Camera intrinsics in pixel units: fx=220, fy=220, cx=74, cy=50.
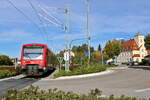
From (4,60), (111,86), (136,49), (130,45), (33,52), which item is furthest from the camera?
(130,45)

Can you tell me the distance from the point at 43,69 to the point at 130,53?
302 feet

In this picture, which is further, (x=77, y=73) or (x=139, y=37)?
(x=139, y=37)

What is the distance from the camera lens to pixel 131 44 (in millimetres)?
109938

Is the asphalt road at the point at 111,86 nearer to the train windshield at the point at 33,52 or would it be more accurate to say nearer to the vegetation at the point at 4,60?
the train windshield at the point at 33,52

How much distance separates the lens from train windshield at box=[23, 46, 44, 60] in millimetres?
22078

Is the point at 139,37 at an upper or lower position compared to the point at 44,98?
upper

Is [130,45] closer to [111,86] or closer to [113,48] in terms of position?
[113,48]

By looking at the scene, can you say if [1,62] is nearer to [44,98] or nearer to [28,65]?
[28,65]

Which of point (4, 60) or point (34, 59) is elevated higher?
point (4, 60)

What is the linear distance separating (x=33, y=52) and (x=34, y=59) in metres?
0.77

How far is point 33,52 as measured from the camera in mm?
22281

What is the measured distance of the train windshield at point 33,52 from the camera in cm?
2208

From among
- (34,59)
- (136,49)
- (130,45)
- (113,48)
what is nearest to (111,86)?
(34,59)

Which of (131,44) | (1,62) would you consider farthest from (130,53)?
(1,62)
